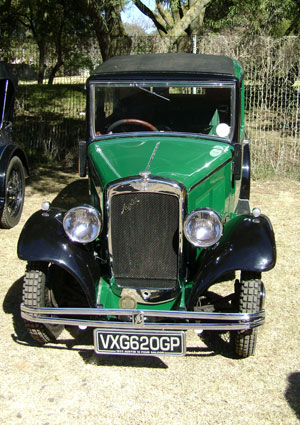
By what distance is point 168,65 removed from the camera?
15.5 feet

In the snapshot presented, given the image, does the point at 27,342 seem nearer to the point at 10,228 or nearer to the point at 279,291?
the point at 279,291

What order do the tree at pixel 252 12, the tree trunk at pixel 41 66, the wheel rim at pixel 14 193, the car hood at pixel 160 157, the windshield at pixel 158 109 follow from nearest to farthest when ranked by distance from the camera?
1. the car hood at pixel 160 157
2. the windshield at pixel 158 109
3. the wheel rim at pixel 14 193
4. the tree trunk at pixel 41 66
5. the tree at pixel 252 12

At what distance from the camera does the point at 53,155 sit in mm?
10422

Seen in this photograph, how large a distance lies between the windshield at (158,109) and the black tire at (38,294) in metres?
1.58

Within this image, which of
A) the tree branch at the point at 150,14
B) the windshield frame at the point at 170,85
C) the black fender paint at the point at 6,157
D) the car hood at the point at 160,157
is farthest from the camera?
the tree branch at the point at 150,14

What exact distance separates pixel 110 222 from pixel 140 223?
23 centimetres

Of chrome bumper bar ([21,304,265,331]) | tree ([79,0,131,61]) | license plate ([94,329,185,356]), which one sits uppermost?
tree ([79,0,131,61])

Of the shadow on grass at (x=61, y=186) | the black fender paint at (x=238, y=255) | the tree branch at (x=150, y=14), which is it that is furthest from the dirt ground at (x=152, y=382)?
the tree branch at (x=150, y=14)

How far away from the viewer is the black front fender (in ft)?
11.6

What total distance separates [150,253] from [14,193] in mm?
3716

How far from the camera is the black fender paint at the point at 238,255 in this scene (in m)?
3.36

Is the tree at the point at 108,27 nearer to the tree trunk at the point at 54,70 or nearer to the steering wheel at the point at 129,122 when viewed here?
the tree trunk at the point at 54,70

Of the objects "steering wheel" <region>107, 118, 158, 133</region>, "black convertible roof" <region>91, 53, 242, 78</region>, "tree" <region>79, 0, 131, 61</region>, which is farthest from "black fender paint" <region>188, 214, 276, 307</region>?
"tree" <region>79, 0, 131, 61</region>

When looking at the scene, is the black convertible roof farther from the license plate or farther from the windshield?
the license plate
